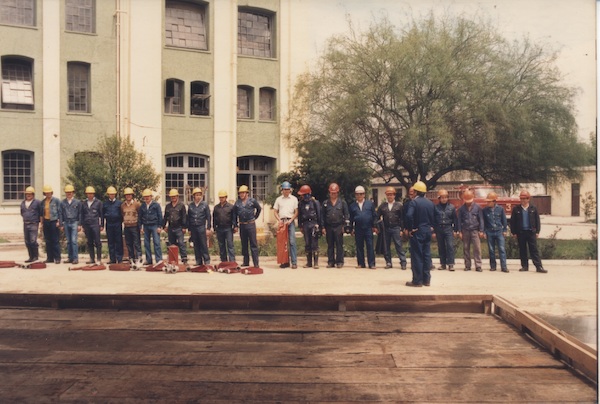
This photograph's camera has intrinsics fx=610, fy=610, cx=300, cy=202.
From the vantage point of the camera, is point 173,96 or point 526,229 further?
point 173,96

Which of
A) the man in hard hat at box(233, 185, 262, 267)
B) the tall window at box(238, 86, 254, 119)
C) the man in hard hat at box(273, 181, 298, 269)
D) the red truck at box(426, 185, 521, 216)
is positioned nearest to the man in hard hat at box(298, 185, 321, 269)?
the man in hard hat at box(273, 181, 298, 269)

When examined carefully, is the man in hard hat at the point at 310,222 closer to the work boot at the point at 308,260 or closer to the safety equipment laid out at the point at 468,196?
the work boot at the point at 308,260

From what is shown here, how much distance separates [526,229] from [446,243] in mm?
1370

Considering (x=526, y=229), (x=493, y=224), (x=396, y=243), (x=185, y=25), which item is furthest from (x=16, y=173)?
(x=526, y=229)

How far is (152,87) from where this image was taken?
12.9 meters

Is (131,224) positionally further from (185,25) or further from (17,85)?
(185,25)

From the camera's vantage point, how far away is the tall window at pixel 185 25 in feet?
42.0

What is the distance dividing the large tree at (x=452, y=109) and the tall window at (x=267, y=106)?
2.68 meters

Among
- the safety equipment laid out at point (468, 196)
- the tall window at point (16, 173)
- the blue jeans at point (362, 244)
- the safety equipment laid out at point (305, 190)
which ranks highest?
the tall window at point (16, 173)

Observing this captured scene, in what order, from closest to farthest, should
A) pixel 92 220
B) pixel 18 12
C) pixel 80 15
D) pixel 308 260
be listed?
1. pixel 18 12
2. pixel 80 15
3. pixel 308 260
4. pixel 92 220

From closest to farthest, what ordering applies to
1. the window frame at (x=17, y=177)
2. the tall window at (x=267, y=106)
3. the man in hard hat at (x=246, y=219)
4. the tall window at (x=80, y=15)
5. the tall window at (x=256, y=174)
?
the tall window at (x=80, y=15), the window frame at (x=17, y=177), the man in hard hat at (x=246, y=219), the tall window at (x=256, y=174), the tall window at (x=267, y=106)

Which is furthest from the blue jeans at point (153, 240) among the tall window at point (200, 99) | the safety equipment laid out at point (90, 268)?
the tall window at point (200, 99)

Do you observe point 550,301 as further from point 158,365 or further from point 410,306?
point 158,365

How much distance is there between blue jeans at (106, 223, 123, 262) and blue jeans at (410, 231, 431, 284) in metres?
5.71
